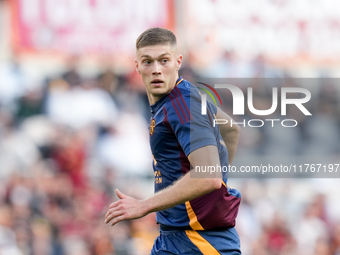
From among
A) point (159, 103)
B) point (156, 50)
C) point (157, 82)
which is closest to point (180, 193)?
point (159, 103)

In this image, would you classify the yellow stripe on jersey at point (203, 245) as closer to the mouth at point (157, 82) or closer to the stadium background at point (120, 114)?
the mouth at point (157, 82)

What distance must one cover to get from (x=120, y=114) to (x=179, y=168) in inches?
237

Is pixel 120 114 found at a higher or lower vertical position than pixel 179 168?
lower

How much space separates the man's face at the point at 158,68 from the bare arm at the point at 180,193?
25.8 inches

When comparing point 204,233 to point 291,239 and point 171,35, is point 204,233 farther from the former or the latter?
point 291,239

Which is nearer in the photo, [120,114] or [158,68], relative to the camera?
[158,68]

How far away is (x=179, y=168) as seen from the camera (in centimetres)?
333

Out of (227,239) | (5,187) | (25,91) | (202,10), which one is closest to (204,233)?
(227,239)

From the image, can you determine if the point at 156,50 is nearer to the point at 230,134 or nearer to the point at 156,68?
the point at 156,68

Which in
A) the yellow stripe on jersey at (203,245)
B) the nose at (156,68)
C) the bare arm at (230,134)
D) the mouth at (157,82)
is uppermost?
the nose at (156,68)

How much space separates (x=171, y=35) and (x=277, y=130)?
6.92m

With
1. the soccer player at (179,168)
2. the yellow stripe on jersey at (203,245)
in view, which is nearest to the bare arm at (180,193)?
the soccer player at (179,168)

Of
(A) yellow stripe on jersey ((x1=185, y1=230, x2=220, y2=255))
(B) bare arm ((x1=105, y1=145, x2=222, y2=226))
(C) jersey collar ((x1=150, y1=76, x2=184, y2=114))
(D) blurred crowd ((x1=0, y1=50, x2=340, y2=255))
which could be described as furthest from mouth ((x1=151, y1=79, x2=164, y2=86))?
(D) blurred crowd ((x1=0, y1=50, x2=340, y2=255))

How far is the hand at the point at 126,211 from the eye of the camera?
307cm
